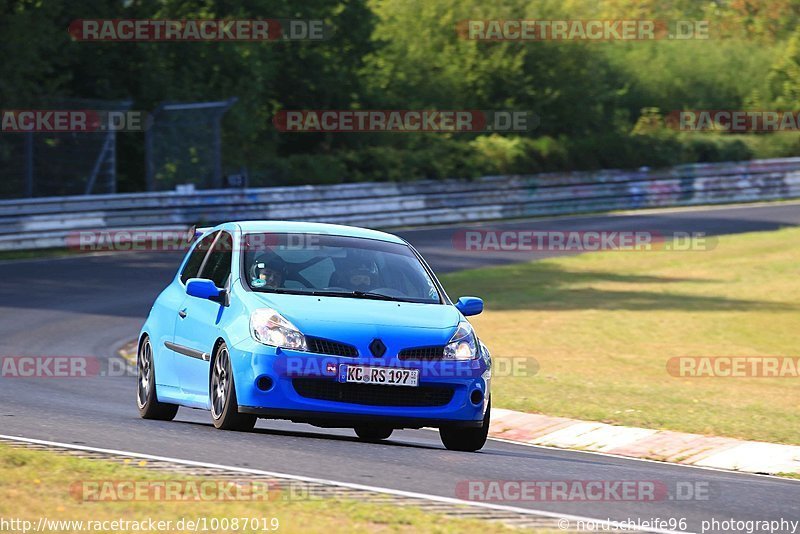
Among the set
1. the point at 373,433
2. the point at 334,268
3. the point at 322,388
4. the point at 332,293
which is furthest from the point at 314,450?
the point at 373,433

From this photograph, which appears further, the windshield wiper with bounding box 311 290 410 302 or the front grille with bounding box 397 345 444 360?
the windshield wiper with bounding box 311 290 410 302

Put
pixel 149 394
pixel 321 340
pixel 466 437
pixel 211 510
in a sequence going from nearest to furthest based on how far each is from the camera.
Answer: pixel 211 510, pixel 321 340, pixel 466 437, pixel 149 394

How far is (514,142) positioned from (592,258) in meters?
10.3

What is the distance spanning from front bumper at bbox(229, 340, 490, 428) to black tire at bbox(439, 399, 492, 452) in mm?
488

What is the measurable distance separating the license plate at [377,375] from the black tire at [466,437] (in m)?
0.69

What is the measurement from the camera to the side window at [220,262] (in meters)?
10.6

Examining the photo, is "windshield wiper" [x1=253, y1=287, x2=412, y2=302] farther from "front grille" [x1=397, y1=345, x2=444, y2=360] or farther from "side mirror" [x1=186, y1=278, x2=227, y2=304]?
"front grille" [x1=397, y1=345, x2=444, y2=360]

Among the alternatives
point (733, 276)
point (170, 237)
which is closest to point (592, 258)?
point (733, 276)

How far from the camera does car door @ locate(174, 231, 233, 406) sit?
33.3 ft

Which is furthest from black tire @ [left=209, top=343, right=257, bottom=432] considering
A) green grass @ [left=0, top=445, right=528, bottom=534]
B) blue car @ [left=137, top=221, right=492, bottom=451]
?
green grass @ [left=0, top=445, right=528, bottom=534]

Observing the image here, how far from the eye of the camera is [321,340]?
942 centimetres

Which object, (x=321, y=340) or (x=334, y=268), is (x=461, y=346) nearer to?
(x=321, y=340)

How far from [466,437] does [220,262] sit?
230cm

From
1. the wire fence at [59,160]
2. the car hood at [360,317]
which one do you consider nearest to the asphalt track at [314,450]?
the car hood at [360,317]
